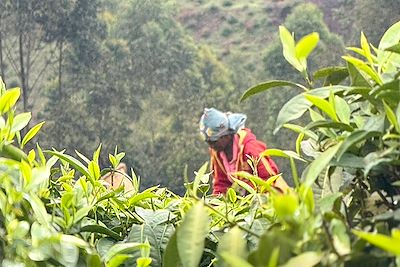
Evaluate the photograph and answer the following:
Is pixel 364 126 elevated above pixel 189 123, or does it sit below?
above

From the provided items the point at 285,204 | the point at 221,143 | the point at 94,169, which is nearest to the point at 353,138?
the point at 285,204

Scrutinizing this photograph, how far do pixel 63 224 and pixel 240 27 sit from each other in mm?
18331

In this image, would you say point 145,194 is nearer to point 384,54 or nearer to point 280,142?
point 384,54

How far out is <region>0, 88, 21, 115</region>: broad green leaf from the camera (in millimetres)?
594

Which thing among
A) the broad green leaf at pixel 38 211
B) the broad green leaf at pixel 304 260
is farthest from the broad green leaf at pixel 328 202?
the broad green leaf at pixel 38 211

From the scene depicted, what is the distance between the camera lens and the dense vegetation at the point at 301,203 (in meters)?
0.42

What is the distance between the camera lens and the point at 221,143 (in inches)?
127

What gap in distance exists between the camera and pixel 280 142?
41.8 ft

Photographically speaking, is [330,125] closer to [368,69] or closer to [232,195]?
[368,69]

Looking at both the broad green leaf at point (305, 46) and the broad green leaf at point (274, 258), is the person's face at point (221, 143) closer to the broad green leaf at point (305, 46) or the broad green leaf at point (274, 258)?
the broad green leaf at point (305, 46)

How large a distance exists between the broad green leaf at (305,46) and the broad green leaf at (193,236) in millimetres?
121

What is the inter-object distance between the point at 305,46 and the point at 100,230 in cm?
30

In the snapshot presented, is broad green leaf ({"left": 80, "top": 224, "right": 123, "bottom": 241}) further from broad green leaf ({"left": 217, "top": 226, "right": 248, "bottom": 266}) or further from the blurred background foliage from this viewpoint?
the blurred background foliage

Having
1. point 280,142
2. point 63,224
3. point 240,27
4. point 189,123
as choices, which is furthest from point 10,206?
point 240,27
